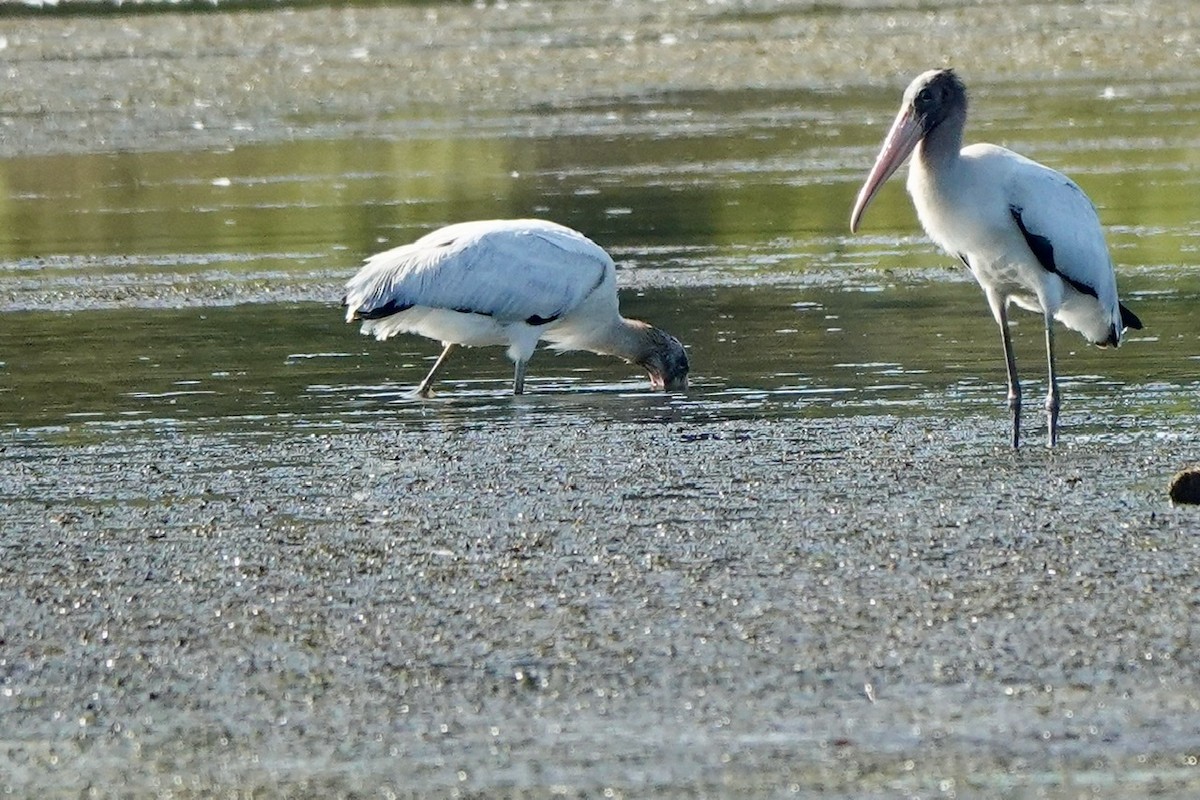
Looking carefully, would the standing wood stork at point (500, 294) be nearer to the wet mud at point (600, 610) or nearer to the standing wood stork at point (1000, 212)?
the wet mud at point (600, 610)

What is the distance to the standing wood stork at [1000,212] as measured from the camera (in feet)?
33.6

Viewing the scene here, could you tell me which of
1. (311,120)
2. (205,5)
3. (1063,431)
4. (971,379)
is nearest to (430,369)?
(971,379)

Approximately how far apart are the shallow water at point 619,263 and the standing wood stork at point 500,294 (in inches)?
9.8

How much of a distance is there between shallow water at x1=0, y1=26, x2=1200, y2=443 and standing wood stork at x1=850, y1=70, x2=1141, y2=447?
22.5 inches

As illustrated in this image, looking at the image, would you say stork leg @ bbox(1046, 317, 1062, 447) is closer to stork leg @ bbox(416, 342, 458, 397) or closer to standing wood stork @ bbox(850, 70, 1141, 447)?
standing wood stork @ bbox(850, 70, 1141, 447)

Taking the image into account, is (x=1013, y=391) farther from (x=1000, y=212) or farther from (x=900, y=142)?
(x=900, y=142)

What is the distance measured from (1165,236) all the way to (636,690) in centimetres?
1124

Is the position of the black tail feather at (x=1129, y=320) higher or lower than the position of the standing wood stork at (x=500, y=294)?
higher

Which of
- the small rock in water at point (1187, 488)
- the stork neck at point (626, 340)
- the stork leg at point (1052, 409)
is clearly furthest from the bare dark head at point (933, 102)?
the small rock in water at point (1187, 488)

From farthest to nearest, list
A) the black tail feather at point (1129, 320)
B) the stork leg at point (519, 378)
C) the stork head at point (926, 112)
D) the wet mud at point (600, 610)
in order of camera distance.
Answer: the stork leg at point (519, 378)
the black tail feather at point (1129, 320)
the stork head at point (926, 112)
the wet mud at point (600, 610)

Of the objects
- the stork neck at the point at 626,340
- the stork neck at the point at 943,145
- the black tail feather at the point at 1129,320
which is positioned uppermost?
the stork neck at the point at 943,145

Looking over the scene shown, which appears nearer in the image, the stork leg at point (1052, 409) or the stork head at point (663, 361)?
the stork leg at point (1052, 409)

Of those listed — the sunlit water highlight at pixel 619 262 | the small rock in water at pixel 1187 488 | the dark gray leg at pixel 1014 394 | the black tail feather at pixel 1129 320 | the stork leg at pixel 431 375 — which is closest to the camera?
the small rock in water at pixel 1187 488

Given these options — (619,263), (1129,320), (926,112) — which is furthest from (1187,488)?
(619,263)
